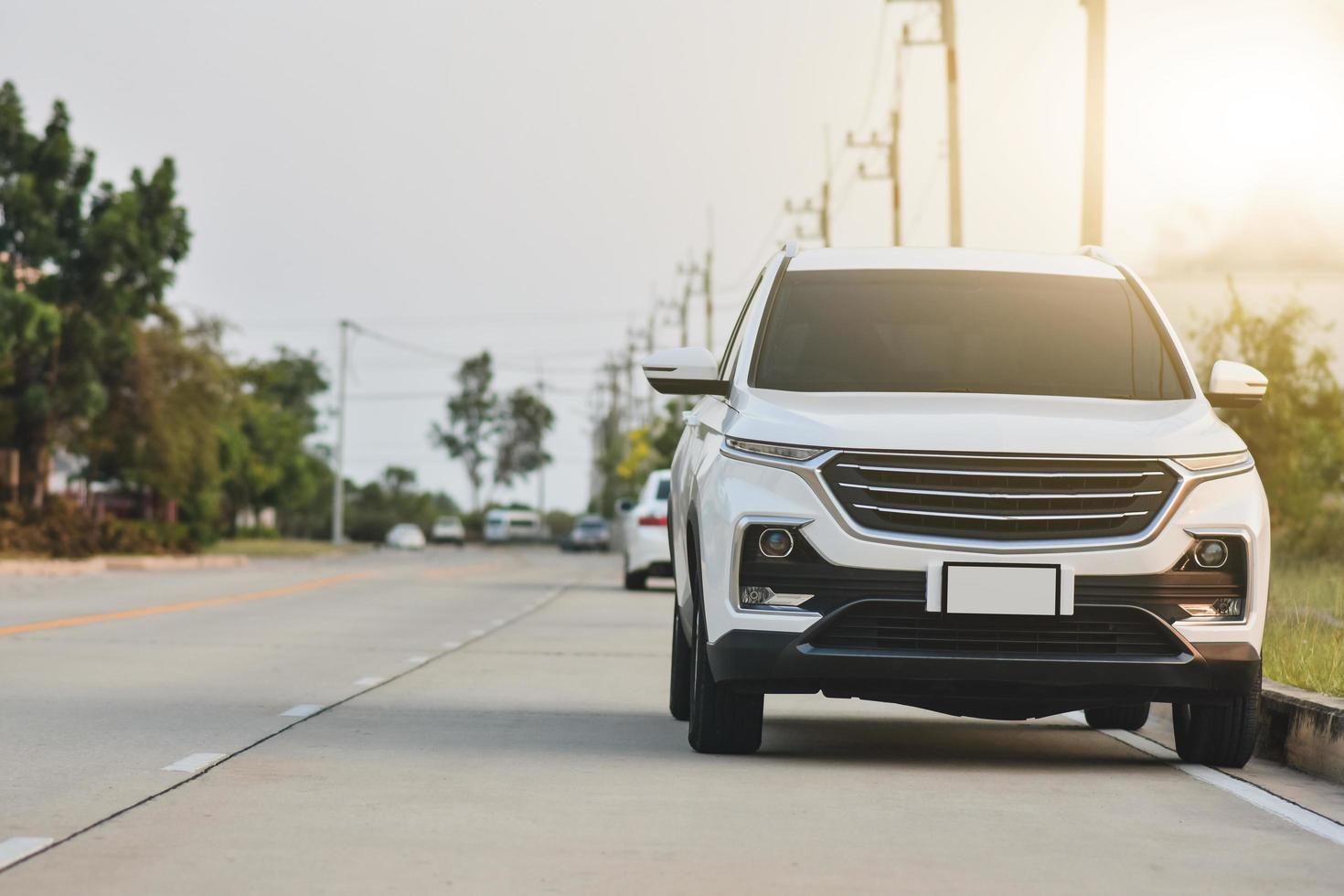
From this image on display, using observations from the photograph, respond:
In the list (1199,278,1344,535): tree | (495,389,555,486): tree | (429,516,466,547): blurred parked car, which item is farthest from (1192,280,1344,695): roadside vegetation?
(495,389,555,486): tree

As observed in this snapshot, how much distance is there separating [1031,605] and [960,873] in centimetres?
212

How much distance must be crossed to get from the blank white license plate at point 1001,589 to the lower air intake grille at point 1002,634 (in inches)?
2.6

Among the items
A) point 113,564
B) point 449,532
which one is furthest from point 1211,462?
point 449,532

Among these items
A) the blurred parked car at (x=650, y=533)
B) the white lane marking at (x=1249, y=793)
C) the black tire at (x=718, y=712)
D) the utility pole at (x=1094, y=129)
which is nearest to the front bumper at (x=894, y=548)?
the black tire at (x=718, y=712)

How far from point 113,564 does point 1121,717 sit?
3319 centimetres

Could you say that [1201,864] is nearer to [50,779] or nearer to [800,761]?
[800,761]

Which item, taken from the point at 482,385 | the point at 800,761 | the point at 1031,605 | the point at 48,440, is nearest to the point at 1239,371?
the point at 1031,605

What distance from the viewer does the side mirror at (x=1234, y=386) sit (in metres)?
9.09

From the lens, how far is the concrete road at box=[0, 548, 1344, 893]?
19.9 ft

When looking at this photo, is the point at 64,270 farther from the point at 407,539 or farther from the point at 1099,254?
the point at 407,539

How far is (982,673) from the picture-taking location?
26.6 ft

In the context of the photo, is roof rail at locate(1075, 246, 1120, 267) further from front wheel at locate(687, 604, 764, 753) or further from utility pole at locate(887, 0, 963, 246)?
utility pole at locate(887, 0, 963, 246)

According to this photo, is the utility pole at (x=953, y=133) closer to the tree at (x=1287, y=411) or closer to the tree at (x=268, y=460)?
the tree at (x=1287, y=411)

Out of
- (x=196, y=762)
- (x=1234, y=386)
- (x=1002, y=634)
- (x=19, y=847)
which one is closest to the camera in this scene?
(x=19, y=847)
